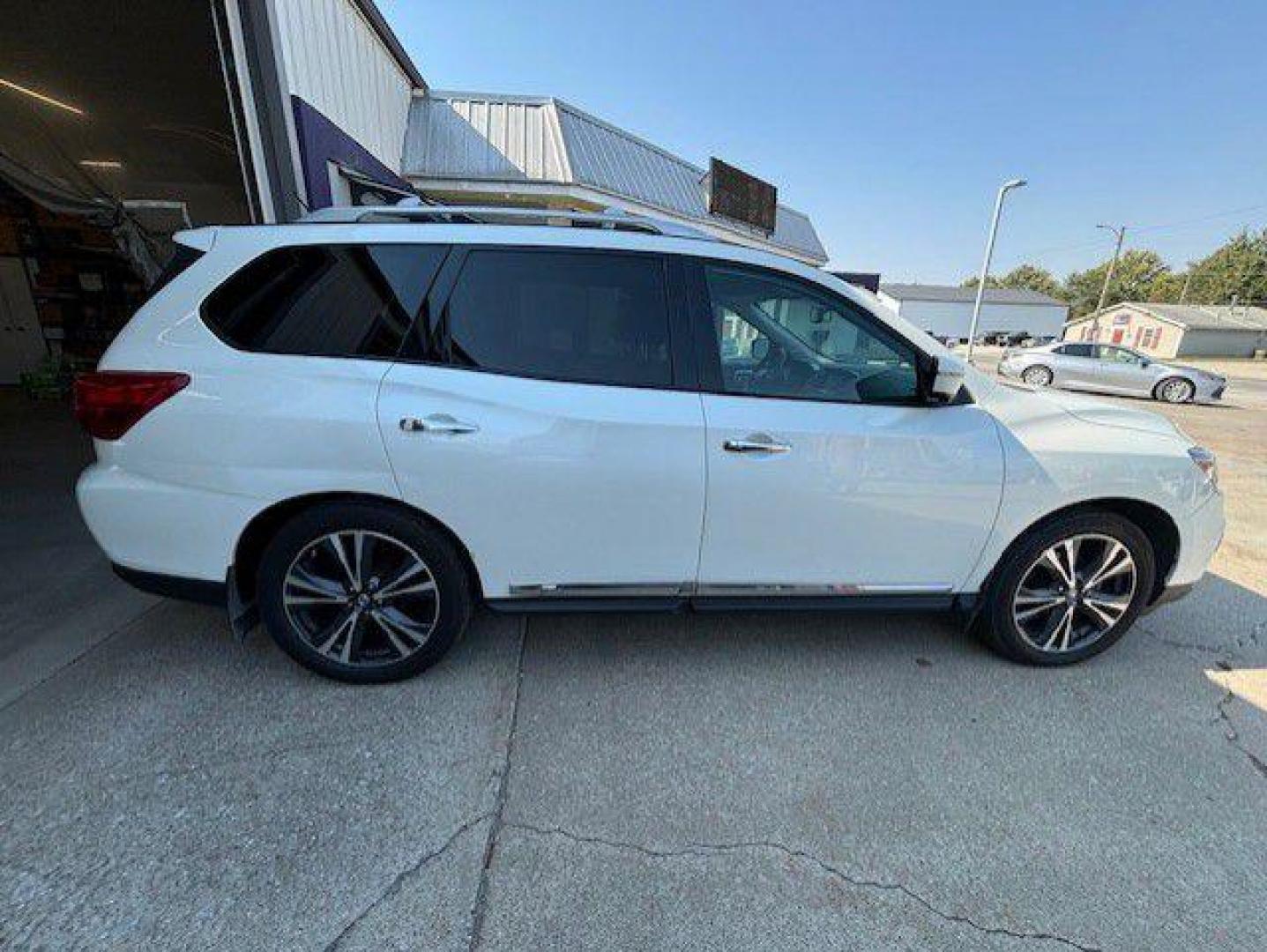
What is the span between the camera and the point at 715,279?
2.48m

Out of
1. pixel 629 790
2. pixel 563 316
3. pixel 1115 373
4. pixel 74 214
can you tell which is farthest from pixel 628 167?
pixel 1115 373

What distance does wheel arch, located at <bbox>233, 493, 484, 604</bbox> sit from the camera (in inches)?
92.2

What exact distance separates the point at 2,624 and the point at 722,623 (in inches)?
143

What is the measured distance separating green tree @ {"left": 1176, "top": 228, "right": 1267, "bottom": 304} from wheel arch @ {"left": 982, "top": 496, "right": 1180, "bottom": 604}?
86.0 meters

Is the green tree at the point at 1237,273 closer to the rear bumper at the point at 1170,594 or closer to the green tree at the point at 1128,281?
the green tree at the point at 1128,281

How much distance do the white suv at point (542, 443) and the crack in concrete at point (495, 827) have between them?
0.39 metres

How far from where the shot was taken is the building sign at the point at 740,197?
37.8 ft

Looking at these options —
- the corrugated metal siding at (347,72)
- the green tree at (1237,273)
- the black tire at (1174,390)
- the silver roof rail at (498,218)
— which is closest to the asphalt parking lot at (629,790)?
the silver roof rail at (498,218)

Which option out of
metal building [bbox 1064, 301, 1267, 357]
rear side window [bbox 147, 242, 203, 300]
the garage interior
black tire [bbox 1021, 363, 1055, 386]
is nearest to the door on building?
the garage interior

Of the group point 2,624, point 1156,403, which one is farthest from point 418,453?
point 1156,403

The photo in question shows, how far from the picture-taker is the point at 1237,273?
6241 cm

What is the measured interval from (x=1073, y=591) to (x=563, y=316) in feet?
8.81

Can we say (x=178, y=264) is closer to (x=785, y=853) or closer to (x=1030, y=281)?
(x=785, y=853)

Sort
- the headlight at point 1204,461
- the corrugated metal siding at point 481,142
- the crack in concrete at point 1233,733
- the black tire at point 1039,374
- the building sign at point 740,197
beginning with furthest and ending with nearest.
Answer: the black tire at point 1039,374
the building sign at point 740,197
the corrugated metal siding at point 481,142
the headlight at point 1204,461
the crack in concrete at point 1233,733
